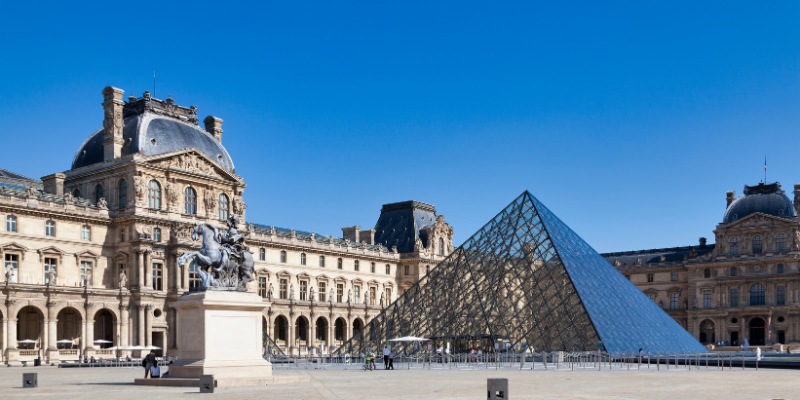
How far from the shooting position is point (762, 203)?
87.3 m

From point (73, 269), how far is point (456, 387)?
125 feet

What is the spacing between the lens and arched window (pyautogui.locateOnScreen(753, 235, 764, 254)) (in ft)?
283

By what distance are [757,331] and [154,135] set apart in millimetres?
55878

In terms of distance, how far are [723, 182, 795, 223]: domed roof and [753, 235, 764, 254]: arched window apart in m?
2.25

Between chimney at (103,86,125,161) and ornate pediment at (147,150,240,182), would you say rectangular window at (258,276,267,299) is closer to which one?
ornate pediment at (147,150,240,182)

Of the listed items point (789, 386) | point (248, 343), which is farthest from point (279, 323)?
point (789, 386)

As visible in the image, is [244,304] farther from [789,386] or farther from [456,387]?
[789,386]

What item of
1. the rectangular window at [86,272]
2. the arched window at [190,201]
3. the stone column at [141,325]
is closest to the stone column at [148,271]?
the stone column at [141,325]

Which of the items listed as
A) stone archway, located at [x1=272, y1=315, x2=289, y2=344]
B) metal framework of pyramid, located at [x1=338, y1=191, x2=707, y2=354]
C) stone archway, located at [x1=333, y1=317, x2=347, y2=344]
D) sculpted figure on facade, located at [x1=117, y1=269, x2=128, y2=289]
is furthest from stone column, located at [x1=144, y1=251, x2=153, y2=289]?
stone archway, located at [x1=333, y1=317, x2=347, y2=344]

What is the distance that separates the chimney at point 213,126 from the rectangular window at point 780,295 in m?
49.3

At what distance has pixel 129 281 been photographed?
184 feet

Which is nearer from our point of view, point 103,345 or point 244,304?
point 244,304

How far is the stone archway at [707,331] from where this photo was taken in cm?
8938

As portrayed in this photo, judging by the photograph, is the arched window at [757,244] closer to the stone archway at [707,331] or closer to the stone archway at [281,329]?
the stone archway at [707,331]
